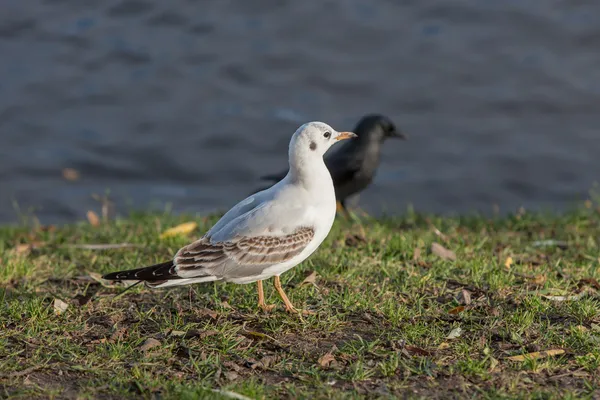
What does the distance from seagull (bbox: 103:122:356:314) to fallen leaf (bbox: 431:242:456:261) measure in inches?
57.8

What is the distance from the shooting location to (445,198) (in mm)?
12711

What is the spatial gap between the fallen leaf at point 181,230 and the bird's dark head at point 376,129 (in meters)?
2.40

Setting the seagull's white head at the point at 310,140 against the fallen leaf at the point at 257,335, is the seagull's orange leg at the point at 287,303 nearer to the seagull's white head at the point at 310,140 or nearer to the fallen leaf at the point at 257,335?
the fallen leaf at the point at 257,335

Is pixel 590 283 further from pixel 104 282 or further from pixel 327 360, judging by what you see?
pixel 104 282

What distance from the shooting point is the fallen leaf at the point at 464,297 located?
5676 millimetres

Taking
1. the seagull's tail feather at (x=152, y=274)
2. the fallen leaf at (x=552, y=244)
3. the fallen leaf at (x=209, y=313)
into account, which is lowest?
the fallen leaf at (x=552, y=244)

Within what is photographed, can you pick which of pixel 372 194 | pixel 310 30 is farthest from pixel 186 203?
pixel 310 30

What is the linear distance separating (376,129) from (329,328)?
474cm

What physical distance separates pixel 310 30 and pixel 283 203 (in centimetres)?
1034

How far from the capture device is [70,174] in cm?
1298

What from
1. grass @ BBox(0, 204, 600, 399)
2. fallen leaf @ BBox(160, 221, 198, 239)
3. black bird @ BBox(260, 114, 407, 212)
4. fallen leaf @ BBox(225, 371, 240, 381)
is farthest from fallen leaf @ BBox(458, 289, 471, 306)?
black bird @ BBox(260, 114, 407, 212)

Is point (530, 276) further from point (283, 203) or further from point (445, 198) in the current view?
point (445, 198)

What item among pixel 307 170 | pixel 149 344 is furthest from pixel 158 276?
pixel 307 170

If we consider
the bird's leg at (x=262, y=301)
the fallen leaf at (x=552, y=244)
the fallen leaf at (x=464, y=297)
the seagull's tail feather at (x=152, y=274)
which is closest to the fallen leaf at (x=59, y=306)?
the seagull's tail feather at (x=152, y=274)
